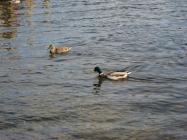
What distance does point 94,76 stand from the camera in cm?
2864

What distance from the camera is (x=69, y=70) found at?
2959 centimetres

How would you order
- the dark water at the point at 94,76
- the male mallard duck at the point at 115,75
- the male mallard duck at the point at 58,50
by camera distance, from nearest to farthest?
the dark water at the point at 94,76 → the male mallard duck at the point at 115,75 → the male mallard duck at the point at 58,50

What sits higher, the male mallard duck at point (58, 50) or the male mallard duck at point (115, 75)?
the male mallard duck at point (58, 50)

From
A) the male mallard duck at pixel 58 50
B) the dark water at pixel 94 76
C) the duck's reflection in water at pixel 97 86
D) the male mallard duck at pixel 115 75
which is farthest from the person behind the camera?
the male mallard duck at pixel 58 50

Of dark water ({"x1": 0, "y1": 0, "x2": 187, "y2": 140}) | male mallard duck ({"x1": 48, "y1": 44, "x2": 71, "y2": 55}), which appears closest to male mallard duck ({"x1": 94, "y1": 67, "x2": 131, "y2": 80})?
dark water ({"x1": 0, "y1": 0, "x2": 187, "y2": 140})

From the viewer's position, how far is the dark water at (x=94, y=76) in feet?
69.3

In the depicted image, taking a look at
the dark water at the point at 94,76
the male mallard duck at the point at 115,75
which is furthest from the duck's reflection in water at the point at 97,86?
the male mallard duck at the point at 115,75

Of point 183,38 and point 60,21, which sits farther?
point 60,21

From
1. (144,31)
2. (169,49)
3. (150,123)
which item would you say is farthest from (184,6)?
(150,123)

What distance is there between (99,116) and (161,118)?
2704 mm

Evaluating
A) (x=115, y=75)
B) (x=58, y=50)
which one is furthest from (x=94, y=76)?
(x=58, y=50)

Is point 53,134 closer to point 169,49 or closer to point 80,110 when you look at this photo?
point 80,110

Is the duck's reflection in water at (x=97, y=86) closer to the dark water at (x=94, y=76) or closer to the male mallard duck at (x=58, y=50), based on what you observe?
the dark water at (x=94, y=76)

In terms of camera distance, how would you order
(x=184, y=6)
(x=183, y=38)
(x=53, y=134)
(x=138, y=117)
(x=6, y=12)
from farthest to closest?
(x=6, y=12) → (x=184, y=6) → (x=183, y=38) → (x=138, y=117) → (x=53, y=134)
